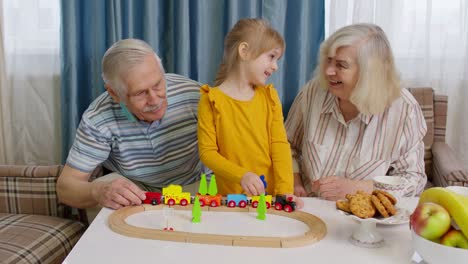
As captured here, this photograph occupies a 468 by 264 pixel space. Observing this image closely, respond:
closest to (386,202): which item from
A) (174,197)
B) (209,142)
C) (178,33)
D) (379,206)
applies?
(379,206)

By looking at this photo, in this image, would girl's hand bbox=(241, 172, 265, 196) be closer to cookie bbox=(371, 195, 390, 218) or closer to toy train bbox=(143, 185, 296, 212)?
toy train bbox=(143, 185, 296, 212)

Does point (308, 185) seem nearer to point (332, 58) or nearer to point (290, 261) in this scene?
point (332, 58)

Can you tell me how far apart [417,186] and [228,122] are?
0.75 metres

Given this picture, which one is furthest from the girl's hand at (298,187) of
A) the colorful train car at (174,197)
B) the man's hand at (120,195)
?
the man's hand at (120,195)

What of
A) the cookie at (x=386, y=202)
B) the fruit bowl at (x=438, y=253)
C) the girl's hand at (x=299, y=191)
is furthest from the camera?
the girl's hand at (x=299, y=191)

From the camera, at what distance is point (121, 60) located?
176 centimetres

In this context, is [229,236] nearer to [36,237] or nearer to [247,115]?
[247,115]

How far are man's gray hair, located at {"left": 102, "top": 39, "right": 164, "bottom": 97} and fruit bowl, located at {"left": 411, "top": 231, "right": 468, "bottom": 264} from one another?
1101 millimetres

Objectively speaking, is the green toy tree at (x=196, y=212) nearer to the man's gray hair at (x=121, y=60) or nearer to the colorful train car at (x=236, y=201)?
the colorful train car at (x=236, y=201)

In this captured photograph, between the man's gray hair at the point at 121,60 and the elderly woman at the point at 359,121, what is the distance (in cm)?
71

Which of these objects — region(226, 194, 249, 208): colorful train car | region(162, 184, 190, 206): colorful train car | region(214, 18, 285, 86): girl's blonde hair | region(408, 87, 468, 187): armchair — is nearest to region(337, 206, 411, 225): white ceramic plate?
region(226, 194, 249, 208): colorful train car

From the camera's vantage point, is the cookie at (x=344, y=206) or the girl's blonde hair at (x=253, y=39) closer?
the cookie at (x=344, y=206)

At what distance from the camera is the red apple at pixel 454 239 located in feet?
3.51

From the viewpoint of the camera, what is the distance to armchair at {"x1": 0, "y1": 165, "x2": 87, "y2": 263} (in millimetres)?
1896
